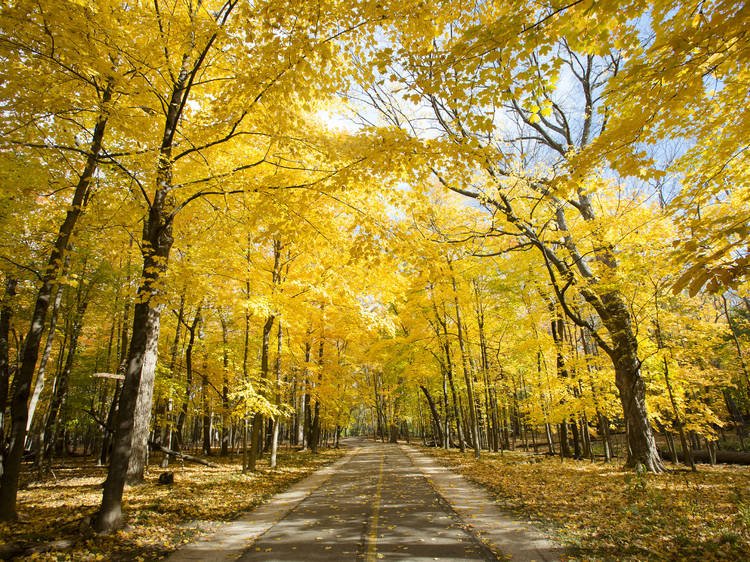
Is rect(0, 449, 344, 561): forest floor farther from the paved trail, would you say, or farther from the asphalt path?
the asphalt path

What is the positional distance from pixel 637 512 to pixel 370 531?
14.9 ft

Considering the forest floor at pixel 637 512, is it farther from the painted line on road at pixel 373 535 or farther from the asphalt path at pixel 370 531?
the painted line on road at pixel 373 535

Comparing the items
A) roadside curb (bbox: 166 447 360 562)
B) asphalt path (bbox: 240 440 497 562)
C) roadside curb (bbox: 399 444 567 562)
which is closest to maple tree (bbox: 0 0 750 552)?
roadside curb (bbox: 166 447 360 562)

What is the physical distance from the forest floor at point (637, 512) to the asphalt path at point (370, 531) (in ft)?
4.90

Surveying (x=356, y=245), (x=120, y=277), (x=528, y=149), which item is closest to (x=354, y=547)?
(x=356, y=245)

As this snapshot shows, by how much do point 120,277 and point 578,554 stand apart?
66.9 feet

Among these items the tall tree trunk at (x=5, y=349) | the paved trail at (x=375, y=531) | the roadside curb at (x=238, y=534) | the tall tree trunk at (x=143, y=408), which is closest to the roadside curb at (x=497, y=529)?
the paved trail at (x=375, y=531)

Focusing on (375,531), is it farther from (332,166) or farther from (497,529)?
(332,166)

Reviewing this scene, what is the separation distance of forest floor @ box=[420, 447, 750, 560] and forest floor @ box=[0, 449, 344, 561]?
5.84m

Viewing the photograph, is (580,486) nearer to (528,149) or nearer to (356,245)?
(356,245)

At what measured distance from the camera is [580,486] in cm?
839

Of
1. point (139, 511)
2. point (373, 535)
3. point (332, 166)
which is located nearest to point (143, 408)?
point (139, 511)

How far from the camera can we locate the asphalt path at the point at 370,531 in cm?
455

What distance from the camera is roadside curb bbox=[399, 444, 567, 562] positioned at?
4.43 meters
